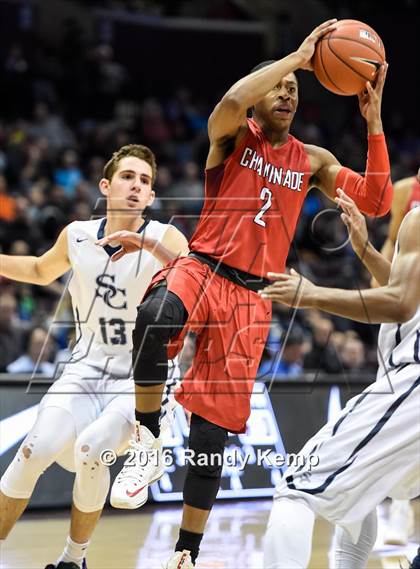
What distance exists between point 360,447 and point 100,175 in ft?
33.0

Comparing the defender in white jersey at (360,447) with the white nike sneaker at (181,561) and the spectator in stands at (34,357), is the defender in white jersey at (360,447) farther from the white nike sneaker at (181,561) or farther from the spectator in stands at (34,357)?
the spectator in stands at (34,357)

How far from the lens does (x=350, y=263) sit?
1344cm

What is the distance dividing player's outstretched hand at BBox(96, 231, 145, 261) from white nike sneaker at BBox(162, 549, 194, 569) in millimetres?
1527

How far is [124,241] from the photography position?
17.6 ft

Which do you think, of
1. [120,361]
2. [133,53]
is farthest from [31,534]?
[133,53]

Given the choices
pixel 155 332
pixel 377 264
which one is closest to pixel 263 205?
pixel 377 264

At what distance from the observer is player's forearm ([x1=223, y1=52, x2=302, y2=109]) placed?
485cm

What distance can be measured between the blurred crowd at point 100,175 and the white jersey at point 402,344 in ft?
11.4

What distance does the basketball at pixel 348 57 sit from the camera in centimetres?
499

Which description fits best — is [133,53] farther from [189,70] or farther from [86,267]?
[86,267]

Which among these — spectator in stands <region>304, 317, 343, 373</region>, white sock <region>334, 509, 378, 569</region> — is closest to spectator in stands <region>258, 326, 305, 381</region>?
spectator in stands <region>304, 317, 343, 373</region>

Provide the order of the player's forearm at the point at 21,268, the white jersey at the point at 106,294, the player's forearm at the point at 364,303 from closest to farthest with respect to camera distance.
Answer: the player's forearm at the point at 364,303 < the white jersey at the point at 106,294 < the player's forearm at the point at 21,268

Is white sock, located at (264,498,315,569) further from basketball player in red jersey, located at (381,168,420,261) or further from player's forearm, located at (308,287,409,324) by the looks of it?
basketball player in red jersey, located at (381,168,420,261)

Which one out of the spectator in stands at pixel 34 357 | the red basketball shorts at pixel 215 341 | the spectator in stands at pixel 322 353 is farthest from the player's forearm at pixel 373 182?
the spectator in stands at pixel 322 353
